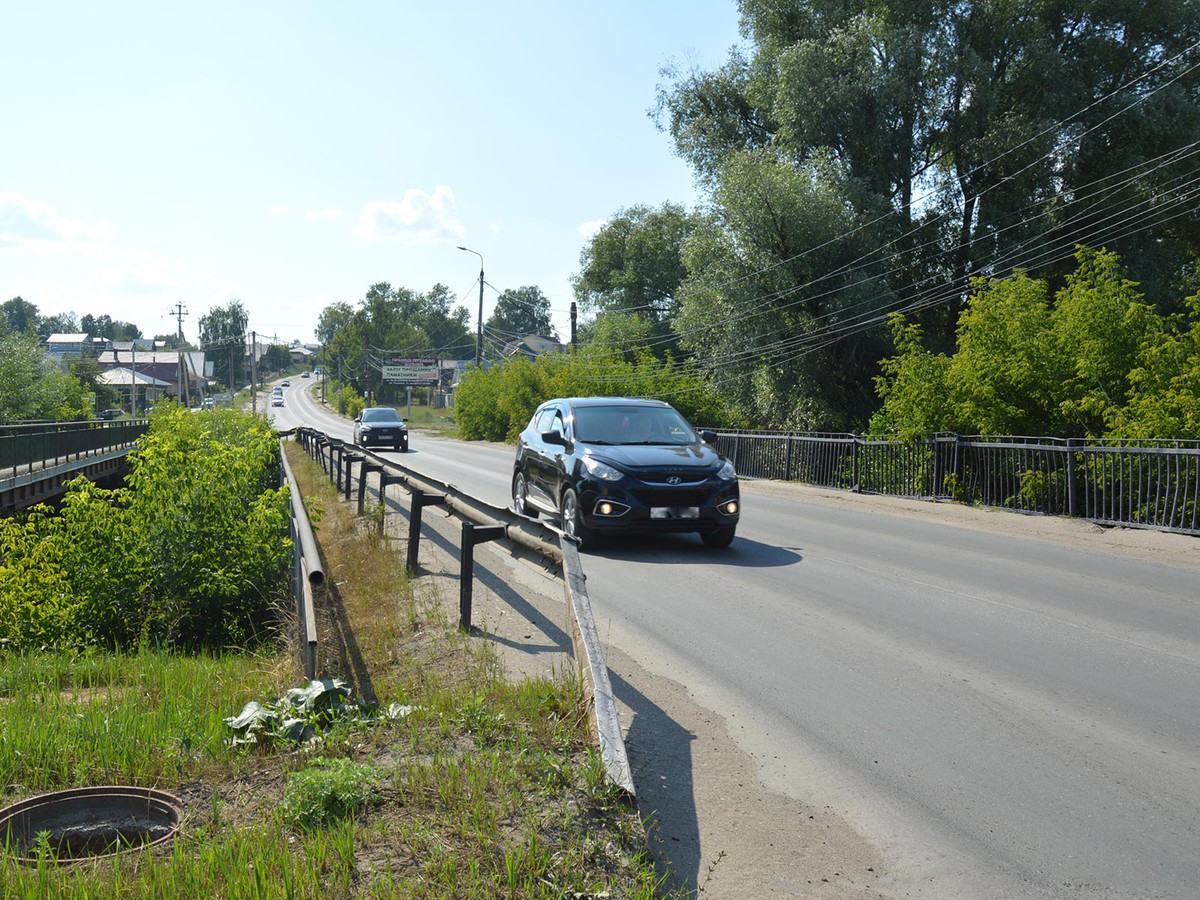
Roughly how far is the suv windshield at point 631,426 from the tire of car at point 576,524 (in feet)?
2.71

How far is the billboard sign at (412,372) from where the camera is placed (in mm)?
122875

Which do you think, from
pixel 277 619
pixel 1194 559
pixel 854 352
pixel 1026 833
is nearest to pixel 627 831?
pixel 1026 833

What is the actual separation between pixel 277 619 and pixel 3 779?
495 centimetres

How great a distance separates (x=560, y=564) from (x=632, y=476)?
14.6ft

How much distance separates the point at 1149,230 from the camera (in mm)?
32312

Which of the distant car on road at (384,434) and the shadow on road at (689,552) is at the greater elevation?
the distant car on road at (384,434)

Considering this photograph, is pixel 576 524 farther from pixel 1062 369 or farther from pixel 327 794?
pixel 1062 369

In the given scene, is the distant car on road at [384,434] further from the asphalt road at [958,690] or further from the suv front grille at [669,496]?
the suv front grille at [669,496]

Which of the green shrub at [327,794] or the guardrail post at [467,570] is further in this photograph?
the guardrail post at [467,570]

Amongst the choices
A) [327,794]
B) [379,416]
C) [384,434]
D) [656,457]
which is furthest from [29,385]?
[327,794]

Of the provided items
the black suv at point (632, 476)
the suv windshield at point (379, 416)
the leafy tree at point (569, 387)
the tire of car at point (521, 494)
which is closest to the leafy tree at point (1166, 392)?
the black suv at point (632, 476)

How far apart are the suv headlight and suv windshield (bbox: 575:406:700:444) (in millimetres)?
A: 749

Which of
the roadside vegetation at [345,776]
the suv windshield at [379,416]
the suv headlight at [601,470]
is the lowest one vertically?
the roadside vegetation at [345,776]

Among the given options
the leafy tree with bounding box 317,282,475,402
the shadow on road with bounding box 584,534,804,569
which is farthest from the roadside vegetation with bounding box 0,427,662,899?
the leafy tree with bounding box 317,282,475,402
